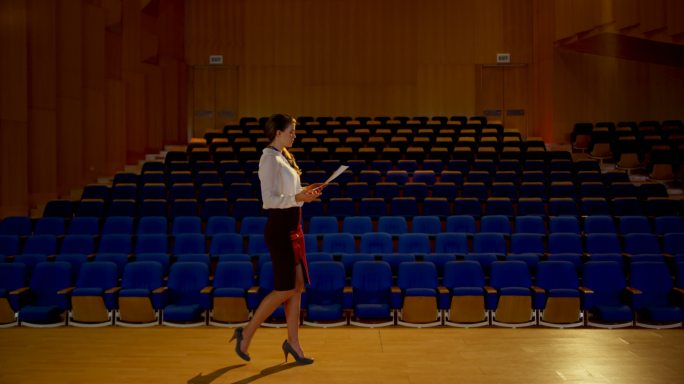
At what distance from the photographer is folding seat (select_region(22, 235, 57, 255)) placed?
5.03 metres

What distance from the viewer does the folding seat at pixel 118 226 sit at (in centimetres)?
550

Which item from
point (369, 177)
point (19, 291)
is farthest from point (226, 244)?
point (369, 177)

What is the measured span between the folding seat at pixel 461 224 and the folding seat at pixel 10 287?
3.41 metres

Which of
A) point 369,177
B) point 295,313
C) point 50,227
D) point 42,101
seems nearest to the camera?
point 295,313

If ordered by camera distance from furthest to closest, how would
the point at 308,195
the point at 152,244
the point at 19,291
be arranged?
the point at 152,244
the point at 19,291
the point at 308,195

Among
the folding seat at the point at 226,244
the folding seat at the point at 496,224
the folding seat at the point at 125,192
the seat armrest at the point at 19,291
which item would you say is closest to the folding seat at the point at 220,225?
the folding seat at the point at 226,244

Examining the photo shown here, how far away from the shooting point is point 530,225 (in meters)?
5.55

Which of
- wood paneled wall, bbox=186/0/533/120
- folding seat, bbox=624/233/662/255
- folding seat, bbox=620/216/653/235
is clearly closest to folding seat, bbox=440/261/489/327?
folding seat, bbox=624/233/662/255

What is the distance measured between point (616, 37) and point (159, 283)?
7.50 m

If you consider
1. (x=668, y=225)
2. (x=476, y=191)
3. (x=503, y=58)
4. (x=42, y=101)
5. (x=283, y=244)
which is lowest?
(x=668, y=225)

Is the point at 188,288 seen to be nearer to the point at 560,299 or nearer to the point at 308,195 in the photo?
the point at 308,195

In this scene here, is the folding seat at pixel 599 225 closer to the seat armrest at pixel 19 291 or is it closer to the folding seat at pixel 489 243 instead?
the folding seat at pixel 489 243

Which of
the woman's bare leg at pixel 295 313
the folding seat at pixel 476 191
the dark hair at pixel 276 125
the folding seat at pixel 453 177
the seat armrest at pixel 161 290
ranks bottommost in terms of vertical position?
the seat armrest at pixel 161 290

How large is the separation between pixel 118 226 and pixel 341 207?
206 centimetres
